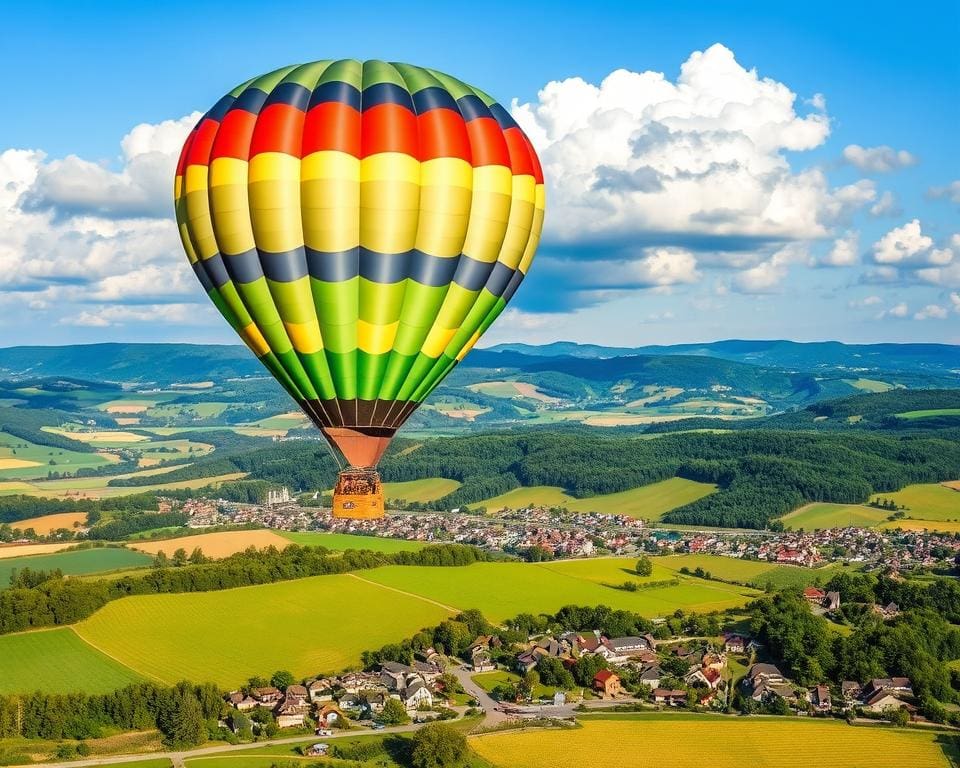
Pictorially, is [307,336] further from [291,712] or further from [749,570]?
[749,570]

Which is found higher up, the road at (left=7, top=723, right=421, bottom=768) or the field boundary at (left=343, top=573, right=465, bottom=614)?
the field boundary at (left=343, top=573, right=465, bottom=614)

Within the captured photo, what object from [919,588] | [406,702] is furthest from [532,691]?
[919,588]

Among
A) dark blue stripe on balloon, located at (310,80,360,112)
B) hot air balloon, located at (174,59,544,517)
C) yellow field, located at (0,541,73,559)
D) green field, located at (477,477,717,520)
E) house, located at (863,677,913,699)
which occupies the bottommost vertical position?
green field, located at (477,477,717,520)

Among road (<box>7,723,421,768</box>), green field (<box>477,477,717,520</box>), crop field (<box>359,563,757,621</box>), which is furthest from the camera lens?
green field (<box>477,477,717,520</box>)

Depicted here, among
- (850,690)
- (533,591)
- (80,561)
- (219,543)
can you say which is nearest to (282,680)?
(533,591)

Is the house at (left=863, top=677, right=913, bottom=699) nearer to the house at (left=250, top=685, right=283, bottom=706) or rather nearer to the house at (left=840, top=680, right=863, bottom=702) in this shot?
the house at (left=840, top=680, right=863, bottom=702)

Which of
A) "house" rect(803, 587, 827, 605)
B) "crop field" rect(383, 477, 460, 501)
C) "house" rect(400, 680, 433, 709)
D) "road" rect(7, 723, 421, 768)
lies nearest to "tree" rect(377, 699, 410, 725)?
"road" rect(7, 723, 421, 768)

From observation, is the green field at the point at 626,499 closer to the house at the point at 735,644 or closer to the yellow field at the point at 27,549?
the yellow field at the point at 27,549
